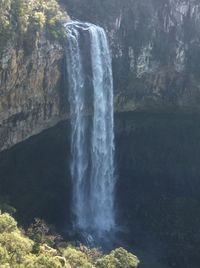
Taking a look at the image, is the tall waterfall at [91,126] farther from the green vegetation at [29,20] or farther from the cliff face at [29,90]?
the green vegetation at [29,20]

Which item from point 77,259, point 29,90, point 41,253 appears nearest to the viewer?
point 41,253

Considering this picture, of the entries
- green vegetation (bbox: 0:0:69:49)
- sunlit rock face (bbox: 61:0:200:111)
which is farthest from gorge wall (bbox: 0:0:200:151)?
green vegetation (bbox: 0:0:69:49)

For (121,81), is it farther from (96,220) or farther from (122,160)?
(96,220)

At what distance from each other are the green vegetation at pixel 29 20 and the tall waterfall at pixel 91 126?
1.31 meters

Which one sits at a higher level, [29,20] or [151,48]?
[29,20]

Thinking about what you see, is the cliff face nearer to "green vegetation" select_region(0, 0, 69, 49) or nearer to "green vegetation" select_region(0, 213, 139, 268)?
"green vegetation" select_region(0, 0, 69, 49)

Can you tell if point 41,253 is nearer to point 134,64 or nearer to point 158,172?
point 134,64

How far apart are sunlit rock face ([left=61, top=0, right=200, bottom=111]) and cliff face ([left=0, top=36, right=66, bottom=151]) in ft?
17.3

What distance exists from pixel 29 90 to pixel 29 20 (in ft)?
11.6

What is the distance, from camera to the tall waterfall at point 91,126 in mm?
31547

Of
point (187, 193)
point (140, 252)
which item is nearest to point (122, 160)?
point (187, 193)

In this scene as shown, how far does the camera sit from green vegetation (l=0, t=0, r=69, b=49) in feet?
86.8

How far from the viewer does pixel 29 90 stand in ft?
95.0

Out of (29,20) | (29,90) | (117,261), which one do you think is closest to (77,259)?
(117,261)
